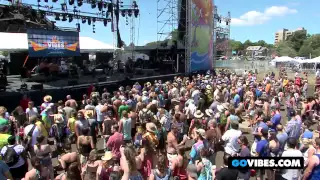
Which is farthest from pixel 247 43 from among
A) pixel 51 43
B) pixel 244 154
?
pixel 244 154

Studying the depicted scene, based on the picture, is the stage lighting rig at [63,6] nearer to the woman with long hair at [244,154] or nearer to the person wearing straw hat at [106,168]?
the person wearing straw hat at [106,168]

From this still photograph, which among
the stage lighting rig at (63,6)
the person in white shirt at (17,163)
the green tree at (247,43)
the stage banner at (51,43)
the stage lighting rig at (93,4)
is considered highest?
the green tree at (247,43)

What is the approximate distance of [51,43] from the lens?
14773mm

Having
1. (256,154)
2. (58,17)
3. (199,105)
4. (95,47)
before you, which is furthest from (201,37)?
(256,154)

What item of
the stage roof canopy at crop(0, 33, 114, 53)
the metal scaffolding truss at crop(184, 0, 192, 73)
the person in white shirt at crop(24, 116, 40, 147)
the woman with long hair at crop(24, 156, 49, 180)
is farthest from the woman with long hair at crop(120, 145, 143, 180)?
the metal scaffolding truss at crop(184, 0, 192, 73)

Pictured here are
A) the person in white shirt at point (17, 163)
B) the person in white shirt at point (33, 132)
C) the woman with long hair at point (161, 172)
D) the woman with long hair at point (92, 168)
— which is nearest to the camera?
the woman with long hair at point (161, 172)

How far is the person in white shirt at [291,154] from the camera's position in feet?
13.6

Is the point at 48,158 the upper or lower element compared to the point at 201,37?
lower

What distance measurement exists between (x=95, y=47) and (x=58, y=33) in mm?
8062

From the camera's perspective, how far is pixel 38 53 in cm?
1406

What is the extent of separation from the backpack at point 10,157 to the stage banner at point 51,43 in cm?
1055

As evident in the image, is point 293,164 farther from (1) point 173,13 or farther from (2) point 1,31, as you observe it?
(2) point 1,31

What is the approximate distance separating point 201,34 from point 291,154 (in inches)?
753

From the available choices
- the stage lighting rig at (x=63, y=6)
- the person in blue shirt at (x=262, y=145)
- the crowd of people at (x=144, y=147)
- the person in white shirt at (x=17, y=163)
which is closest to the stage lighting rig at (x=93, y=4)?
the stage lighting rig at (x=63, y=6)
